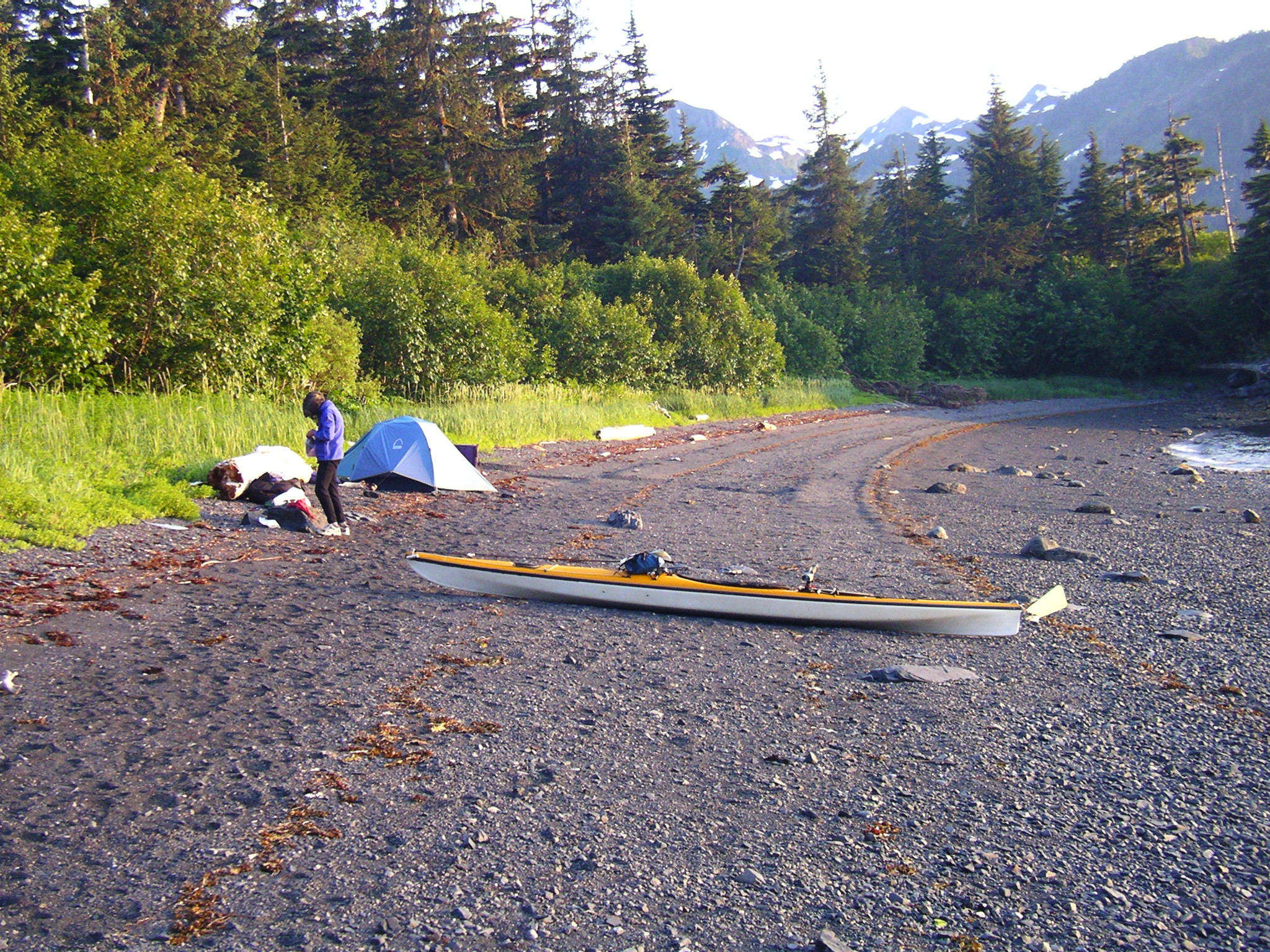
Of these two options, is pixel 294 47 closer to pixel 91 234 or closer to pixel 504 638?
pixel 91 234

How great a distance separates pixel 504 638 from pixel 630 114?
160 feet

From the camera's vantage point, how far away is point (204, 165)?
1059 inches

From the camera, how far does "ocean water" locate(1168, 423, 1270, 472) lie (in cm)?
2002

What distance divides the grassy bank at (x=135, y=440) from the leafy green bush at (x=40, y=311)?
0.72 metres

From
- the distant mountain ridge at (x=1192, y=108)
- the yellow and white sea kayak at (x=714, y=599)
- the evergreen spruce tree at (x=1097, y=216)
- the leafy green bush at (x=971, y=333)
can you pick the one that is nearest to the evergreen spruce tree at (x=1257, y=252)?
the evergreen spruce tree at (x=1097, y=216)

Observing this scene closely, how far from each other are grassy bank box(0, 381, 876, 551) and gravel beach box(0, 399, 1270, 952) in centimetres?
55

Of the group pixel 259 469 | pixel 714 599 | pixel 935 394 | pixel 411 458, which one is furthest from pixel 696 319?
pixel 714 599

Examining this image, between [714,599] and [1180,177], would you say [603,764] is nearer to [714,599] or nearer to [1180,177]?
[714,599]

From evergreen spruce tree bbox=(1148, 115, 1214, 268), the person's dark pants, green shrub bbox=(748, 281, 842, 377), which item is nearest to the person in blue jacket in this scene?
the person's dark pants

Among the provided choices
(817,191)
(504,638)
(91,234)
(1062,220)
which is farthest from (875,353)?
(504,638)

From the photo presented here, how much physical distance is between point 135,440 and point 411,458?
3.55 meters

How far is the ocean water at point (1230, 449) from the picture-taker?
20.0 meters

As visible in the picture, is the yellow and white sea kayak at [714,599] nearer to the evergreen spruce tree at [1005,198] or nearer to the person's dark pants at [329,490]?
the person's dark pants at [329,490]

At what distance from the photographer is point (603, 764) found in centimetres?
441
